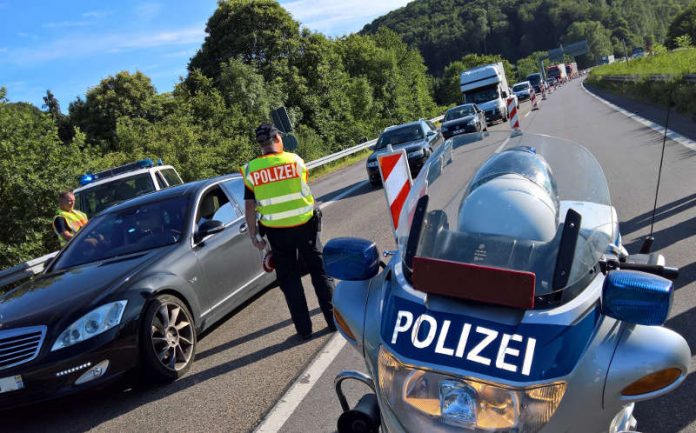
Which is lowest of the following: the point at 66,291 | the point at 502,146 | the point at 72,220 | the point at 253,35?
the point at 66,291

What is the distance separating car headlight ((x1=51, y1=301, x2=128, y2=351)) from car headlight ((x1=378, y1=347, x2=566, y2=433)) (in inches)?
131

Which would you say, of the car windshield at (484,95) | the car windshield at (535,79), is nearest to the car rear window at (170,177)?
the car windshield at (484,95)

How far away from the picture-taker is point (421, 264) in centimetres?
213

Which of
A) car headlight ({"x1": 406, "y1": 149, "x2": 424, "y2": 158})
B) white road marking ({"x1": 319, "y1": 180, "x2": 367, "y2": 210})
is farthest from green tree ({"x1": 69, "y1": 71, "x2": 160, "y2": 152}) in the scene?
car headlight ({"x1": 406, "y1": 149, "x2": 424, "y2": 158})

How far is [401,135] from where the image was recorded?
55.2ft

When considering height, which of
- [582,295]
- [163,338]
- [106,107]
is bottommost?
[163,338]

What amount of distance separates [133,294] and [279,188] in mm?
1486

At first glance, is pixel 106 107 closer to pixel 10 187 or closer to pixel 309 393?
pixel 10 187

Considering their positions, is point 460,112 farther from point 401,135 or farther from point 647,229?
point 647,229

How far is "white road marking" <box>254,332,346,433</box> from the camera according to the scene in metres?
3.88

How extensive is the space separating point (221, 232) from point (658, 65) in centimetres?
3066

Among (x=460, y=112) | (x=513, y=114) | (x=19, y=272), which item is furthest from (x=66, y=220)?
(x=460, y=112)

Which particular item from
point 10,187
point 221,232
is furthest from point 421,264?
point 10,187

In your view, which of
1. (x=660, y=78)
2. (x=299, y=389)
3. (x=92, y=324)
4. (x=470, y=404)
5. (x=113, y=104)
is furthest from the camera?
(x=113, y=104)
